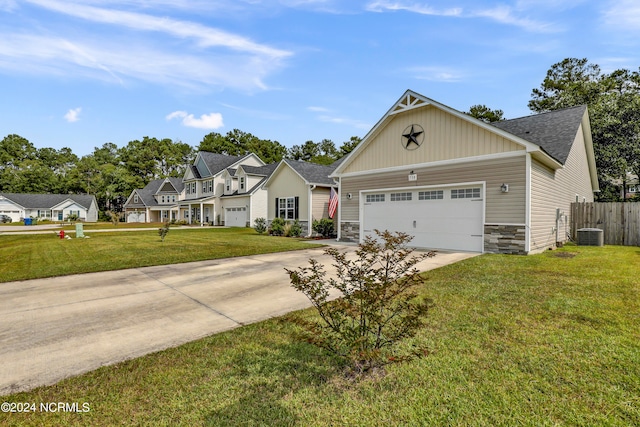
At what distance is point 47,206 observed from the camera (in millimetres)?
45594

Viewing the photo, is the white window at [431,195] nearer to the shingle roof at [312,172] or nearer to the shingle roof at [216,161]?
the shingle roof at [312,172]

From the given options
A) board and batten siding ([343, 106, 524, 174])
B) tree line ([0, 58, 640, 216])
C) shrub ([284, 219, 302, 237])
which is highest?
tree line ([0, 58, 640, 216])

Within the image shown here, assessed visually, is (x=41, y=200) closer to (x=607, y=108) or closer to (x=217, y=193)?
(x=217, y=193)

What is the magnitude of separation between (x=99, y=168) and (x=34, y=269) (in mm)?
61748

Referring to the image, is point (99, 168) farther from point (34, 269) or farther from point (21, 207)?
point (34, 269)

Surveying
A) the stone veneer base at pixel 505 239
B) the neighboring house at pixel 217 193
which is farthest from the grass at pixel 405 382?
the neighboring house at pixel 217 193

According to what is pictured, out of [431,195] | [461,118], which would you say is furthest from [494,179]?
[461,118]

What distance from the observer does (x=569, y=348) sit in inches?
122

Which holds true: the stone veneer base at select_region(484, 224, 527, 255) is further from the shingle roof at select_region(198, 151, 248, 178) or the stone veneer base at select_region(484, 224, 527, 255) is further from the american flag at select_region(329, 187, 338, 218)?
the shingle roof at select_region(198, 151, 248, 178)

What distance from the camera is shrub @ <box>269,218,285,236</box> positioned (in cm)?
1858

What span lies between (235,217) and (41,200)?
3939 centimetres

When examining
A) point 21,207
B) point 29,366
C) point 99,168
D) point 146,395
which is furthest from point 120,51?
point 99,168

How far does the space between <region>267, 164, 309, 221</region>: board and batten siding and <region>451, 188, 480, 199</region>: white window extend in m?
9.32

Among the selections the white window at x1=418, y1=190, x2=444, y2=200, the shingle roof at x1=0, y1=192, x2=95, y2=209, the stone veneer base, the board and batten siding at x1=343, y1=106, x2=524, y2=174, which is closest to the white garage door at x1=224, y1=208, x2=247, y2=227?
the board and batten siding at x1=343, y1=106, x2=524, y2=174
